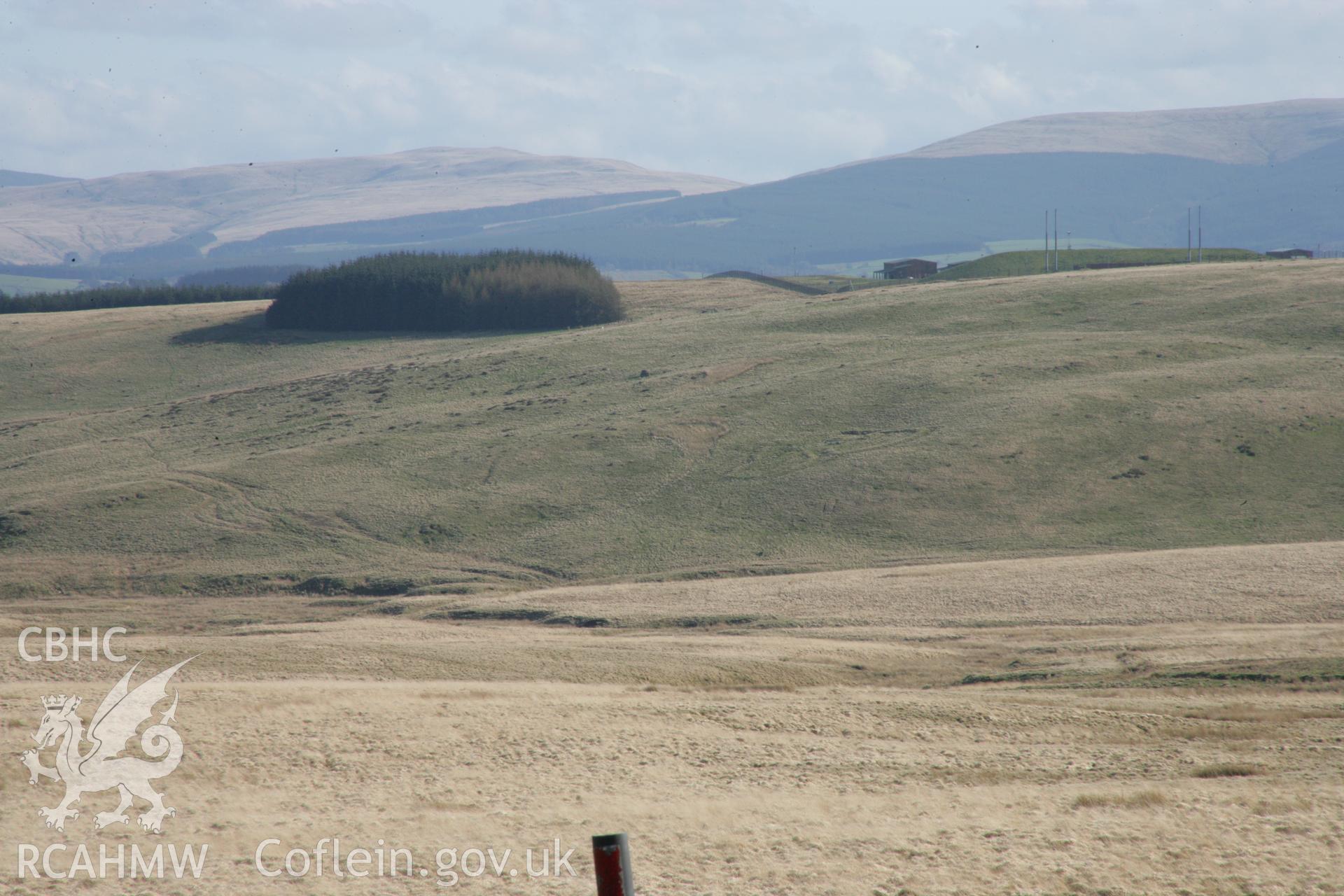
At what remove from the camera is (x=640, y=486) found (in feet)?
145

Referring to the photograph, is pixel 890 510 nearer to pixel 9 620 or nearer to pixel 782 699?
pixel 782 699

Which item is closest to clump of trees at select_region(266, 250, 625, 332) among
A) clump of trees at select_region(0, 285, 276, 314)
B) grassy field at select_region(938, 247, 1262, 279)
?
clump of trees at select_region(0, 285, 276, 314)

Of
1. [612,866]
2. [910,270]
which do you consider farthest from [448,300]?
[612,866]

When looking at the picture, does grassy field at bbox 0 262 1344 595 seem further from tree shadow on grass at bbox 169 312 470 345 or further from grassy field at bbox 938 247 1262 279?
grassy field at bbox 938 247 1262 279

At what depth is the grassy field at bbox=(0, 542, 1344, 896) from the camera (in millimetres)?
→ 13055

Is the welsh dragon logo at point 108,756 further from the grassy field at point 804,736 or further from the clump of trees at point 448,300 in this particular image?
the clump of trees at point 448,300

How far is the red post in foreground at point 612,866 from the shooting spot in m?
6.43

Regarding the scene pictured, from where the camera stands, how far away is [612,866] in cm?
646

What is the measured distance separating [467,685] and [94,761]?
8.25 meters

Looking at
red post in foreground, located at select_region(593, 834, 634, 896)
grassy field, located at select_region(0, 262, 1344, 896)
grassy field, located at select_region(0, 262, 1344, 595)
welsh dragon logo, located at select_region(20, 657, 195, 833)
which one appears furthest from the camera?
grassy field, located at select_region(0, 262, 1344, 595)

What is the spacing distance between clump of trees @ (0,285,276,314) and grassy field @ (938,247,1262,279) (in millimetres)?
64144

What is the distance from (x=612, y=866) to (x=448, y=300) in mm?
86103

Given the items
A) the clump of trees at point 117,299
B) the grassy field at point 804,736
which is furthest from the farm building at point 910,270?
the grassy field at point 804,736

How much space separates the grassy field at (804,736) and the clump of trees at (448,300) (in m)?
56.8
